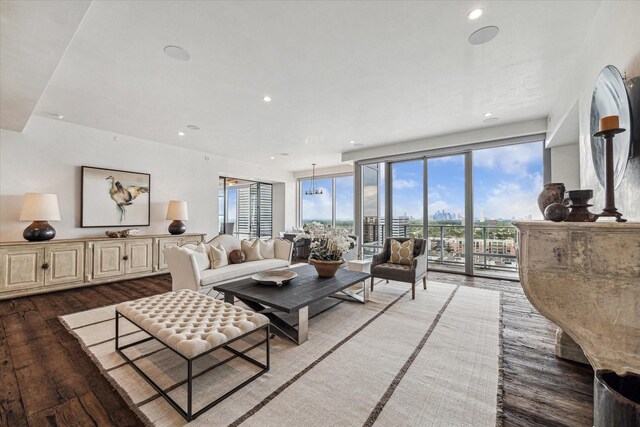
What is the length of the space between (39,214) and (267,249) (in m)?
3.30

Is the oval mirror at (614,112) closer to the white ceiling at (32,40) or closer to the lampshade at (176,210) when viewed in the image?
the white ceiling at (32,40)

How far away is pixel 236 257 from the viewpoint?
13.3 ft

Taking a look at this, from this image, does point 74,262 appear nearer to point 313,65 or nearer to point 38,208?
point 38,208

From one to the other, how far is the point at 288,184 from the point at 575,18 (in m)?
7.85

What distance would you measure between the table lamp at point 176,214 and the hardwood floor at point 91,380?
2493 mm

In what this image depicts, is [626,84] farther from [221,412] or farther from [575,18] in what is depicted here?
[221,412]

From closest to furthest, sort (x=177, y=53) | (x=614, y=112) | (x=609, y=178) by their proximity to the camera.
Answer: (x=609, y=178) < (x=614, y=112) < (x=177, y=53)

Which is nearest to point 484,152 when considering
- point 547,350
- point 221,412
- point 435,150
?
point 435,150

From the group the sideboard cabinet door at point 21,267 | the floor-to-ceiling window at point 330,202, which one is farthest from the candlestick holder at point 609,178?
the floor-to-ceiling window at point 330,202

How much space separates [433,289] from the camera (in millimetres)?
4160

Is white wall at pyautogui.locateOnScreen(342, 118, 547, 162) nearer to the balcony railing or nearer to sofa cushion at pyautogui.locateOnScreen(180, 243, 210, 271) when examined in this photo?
the balcony railing

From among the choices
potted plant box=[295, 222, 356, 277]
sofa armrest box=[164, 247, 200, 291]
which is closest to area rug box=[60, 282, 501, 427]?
potted plant box=[295, 222, 356, 277]

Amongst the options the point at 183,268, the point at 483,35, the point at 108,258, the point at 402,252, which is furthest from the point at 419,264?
Result: the point at 108,258

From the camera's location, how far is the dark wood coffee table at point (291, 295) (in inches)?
94.1
